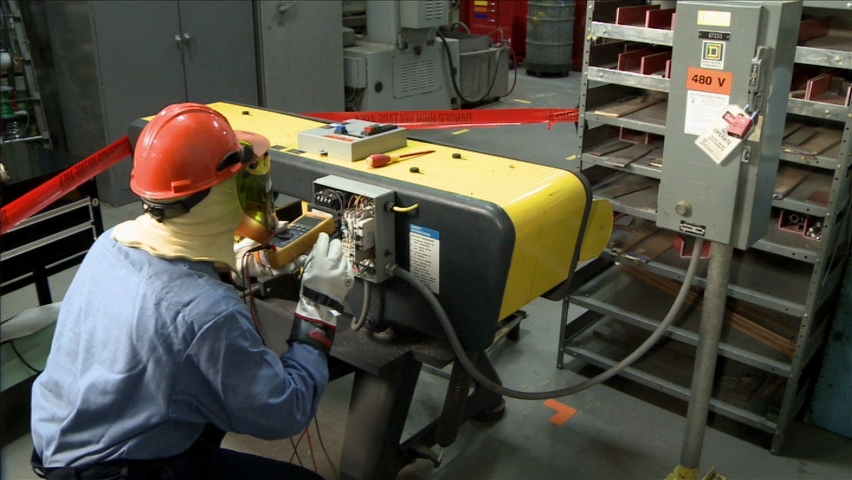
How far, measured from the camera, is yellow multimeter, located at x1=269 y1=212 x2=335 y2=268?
160 centimetres

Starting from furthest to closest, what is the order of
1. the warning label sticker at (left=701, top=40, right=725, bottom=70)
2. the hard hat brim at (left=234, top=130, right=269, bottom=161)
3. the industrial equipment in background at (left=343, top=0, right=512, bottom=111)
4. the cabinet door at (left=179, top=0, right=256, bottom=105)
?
the industrial equipment in background at (left=343, top=0, right=512, bottom=111) < the cabinet door at (left=179, top=0, right=256, bottom=105) < the warning label sticker at (left=701, top=40, right=725, bottom=70) < the hard hat brim at (left=234, top=130, right=269, bottom=161)

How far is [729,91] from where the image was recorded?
5.39 ft

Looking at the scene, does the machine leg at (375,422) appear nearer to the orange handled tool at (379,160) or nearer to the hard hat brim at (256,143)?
the orange handled tool at (379,160)

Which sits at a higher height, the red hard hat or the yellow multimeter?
the red hard hat

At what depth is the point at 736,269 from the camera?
243 cm

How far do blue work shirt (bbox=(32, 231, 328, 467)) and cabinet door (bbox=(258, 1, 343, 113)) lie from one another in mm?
3652

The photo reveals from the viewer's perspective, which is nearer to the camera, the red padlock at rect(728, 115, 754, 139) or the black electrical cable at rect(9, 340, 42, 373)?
the red padlock at rect(728, 115, 754, 139)

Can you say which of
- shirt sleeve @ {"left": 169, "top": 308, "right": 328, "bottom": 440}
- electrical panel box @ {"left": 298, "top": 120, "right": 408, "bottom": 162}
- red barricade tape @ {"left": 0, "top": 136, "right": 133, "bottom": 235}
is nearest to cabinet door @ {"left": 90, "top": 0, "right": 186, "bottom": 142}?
red barricade tape @ {"left": 0, "top": 136, "right": 133, "bottom": 235}

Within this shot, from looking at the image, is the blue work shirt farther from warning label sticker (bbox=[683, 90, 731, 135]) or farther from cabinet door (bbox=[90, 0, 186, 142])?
cabinet door (bbox=[90, 0, 186, 142])

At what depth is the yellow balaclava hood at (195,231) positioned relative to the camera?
1.40 meters

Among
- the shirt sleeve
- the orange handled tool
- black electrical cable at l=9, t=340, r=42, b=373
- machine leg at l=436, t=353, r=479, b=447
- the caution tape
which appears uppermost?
the orange handled tool

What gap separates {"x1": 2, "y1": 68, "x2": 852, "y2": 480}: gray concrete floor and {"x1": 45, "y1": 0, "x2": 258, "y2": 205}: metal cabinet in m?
2.18

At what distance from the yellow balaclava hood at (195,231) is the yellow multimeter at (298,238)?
14 centimetres

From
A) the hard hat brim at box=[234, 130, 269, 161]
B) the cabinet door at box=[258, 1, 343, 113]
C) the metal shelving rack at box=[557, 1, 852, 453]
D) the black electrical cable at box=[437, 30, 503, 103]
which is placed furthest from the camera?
the black electrical cable at box=[437, 30, 503, 103]
